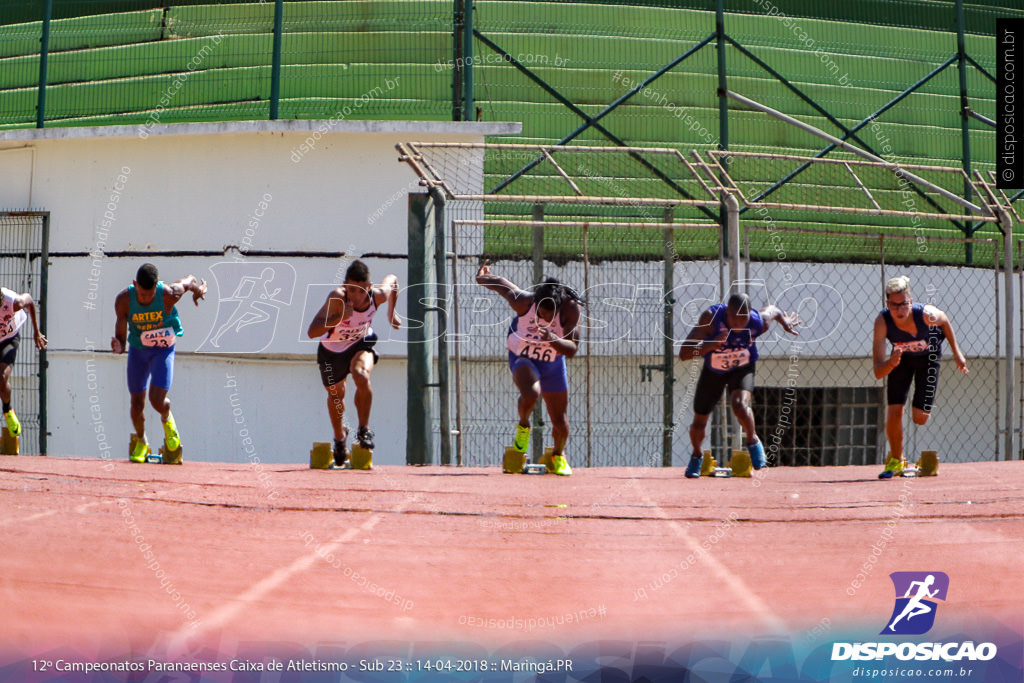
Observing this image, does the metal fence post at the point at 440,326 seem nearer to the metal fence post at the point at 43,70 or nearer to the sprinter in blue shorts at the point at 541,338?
the sprinter in blue shorts at the point at 541,338

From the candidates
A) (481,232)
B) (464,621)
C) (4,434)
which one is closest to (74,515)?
(464,621)

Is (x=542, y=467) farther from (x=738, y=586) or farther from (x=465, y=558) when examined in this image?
(x=738, y=586)

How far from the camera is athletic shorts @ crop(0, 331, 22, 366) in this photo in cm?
964

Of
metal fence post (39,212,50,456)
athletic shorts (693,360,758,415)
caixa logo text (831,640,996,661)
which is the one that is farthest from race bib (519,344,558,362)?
metal fence post (39,212,50,456)

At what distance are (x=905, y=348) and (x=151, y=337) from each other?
6085mm

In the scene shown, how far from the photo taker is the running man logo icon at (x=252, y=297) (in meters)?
12.5

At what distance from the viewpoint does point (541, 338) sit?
8375mm

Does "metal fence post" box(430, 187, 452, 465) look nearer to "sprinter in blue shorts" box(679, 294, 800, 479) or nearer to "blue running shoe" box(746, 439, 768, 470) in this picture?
"sprinter in blue shorts" box(679, 294, 800, 479)

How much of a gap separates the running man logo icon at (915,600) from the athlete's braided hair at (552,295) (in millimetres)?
4443

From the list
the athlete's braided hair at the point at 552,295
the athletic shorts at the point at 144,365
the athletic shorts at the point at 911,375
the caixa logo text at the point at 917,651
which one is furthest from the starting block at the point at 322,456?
the caixa logo text at the point at 917,651

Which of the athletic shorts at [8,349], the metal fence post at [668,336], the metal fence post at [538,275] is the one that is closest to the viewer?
the metal fence post at [538,275]

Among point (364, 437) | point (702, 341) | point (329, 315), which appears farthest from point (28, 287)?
point (702, 341)

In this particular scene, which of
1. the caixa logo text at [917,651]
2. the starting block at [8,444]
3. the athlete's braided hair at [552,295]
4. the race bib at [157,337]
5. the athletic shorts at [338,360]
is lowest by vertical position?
the caixa logo text at [917,651]

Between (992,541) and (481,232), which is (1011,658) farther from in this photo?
(481,232)
